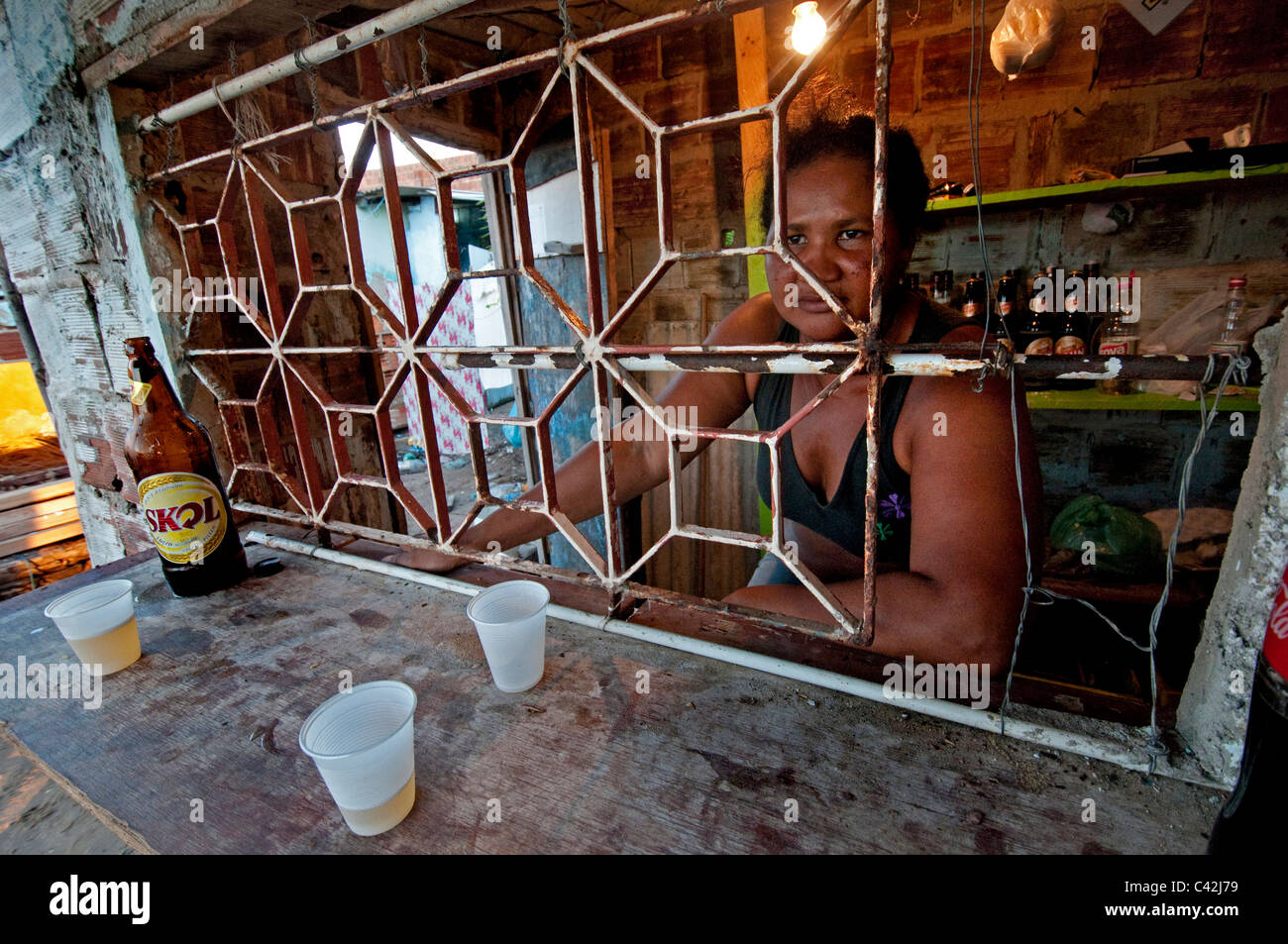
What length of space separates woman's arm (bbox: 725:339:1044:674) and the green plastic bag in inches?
79.3

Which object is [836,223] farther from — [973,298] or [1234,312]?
[1234,312]

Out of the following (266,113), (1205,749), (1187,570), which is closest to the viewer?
(1205,749)

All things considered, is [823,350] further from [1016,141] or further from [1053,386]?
[1016,141]

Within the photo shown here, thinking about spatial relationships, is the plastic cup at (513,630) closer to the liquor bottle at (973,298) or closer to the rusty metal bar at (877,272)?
the rusty metal bar at (877,272)

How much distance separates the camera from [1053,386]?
2713mm

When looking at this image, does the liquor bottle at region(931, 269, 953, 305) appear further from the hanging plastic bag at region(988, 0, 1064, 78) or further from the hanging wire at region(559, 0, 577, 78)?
the hanging wire at region(559, 0, 577, 78)

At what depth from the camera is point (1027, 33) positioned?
2184mm

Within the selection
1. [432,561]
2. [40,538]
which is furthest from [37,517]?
[432,561]

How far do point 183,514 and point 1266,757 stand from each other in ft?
6.34

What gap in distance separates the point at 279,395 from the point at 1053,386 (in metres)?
3.37

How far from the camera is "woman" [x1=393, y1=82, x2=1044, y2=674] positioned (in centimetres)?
98

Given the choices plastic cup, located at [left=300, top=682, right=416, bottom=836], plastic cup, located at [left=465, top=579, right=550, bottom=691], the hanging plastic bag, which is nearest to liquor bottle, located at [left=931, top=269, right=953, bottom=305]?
the hanging plastic bag

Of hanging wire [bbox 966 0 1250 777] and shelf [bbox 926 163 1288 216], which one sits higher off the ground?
shelf [bbox 926 163 1288 216]
